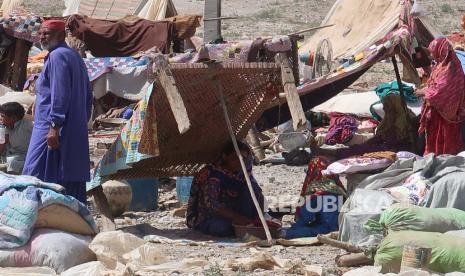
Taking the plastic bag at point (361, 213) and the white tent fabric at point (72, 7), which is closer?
the plastic bag at point (361, 213)

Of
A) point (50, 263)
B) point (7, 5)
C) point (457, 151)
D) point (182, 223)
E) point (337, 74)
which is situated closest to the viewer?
point (50, 263)

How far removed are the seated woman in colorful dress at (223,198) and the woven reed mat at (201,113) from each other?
40 centimetres

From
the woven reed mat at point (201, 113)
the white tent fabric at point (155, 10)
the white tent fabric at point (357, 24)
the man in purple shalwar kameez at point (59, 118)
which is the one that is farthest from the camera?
the white tent fabric at point (155, 10)

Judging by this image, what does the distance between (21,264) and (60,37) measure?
1882mm

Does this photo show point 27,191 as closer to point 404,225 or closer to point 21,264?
point 21,264

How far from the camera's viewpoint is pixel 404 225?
6.33m

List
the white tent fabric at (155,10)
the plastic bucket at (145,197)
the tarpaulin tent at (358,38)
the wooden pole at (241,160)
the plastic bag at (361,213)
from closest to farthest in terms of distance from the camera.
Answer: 1. the plastic bag at (361,213)
2. the wooden pole at (241,160)
3. the plastic bucket at (145,197)
4. the tarpaulin tent at (358,38)
5. the white tent fabric at (155,10)

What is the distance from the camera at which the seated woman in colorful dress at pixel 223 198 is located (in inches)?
315

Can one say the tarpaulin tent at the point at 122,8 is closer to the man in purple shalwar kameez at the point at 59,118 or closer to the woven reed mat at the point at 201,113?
the woven reed mat at the point at 201,113

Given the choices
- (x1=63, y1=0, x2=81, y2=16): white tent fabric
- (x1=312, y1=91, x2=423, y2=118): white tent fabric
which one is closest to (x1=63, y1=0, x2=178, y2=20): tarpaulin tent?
(x1=63, y1=0, x2=81, y2=16): white tent fabric

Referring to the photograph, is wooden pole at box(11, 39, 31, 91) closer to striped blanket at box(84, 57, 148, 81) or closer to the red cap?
Answer: striped blanket at box(84, 57, 148, 81)

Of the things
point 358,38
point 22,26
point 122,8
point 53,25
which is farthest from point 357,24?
point 53,25

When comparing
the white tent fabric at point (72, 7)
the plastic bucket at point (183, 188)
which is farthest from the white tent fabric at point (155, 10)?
the plastic bucket at point (183, 188)

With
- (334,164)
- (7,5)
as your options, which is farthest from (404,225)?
(7,5)
